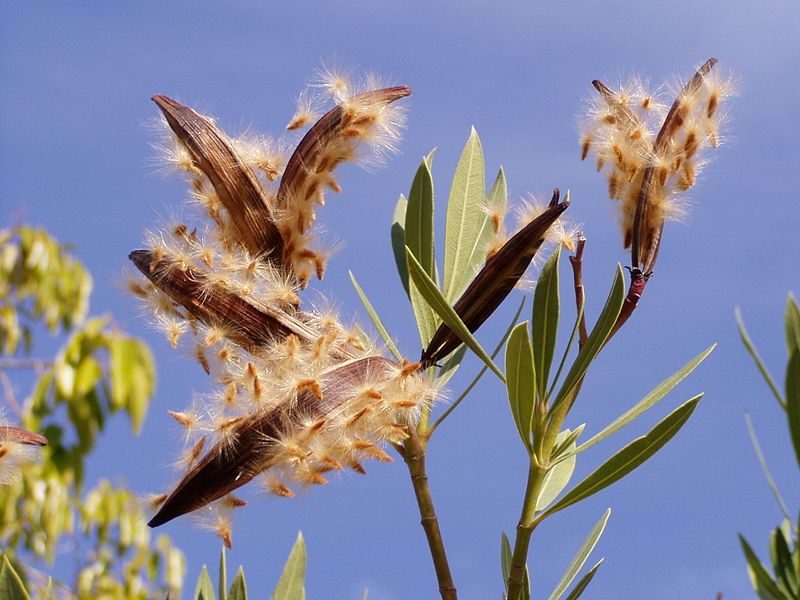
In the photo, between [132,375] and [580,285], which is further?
[132,375]

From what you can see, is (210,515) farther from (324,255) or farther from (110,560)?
(110,560)

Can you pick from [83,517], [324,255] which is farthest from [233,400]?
[83,517]

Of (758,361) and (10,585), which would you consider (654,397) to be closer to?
(758,361)

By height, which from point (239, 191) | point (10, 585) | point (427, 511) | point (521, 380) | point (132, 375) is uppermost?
point (132, 375)

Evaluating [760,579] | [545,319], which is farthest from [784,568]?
[545,319]

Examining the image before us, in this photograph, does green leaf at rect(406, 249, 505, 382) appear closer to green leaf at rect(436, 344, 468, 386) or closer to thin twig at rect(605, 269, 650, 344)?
thin twig at rect(605, 269, 650, 344)

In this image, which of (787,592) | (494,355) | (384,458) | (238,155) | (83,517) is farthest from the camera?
(83,517)
